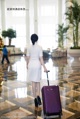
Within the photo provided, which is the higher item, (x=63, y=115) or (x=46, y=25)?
(x=46, y=25)

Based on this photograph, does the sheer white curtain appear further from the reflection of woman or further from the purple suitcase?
the purple suitcase

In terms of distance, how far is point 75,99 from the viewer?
4.41 metres

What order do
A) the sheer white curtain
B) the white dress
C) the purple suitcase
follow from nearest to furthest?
the purple suitcase → the white dress → the sheer white curtain

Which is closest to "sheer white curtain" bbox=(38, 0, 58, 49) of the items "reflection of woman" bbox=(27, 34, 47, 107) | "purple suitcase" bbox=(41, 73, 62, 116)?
"reflection of woman" bbox=(27, 34, 47, 107)

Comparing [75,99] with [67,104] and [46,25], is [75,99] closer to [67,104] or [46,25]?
[67,104]

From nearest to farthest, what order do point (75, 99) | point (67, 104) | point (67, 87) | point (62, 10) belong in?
point (67, 104)
point (75, 99)
point (67, 87)
point (62, 10)

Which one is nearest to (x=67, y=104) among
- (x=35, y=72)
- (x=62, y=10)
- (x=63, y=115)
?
(x=63, y=115)

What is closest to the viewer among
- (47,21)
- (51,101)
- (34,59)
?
(51,101)

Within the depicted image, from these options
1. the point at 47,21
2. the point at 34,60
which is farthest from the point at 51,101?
the point at 47,21

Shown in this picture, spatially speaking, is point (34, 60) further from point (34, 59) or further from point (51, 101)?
point (51, 101)

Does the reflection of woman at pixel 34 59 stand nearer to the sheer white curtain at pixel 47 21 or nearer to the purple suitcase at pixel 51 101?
the purple suitcase at pixel 51 101

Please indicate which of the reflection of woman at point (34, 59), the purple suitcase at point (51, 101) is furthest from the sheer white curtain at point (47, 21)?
the purple suitcase at point (51, 101)

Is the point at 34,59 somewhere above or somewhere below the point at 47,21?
below

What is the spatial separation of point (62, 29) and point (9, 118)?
500 inches
